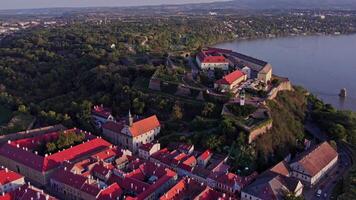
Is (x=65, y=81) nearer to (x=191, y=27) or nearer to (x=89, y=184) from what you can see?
(x=89, y=184)

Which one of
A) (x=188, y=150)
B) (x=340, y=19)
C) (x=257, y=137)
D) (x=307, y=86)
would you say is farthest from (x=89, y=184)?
(x=340, y=19)

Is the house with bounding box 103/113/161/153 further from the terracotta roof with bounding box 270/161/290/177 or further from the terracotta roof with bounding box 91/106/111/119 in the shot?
Answer: the terracotta roof with bounding box 270/161/290/177

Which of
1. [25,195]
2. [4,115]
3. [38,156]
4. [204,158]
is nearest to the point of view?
[25,195]

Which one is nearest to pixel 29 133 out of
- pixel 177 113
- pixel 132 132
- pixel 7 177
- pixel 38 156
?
pixel 38 156

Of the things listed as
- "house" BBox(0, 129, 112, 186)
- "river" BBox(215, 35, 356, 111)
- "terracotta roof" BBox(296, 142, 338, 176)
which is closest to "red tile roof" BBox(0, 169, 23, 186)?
"house" BBox(0, 129, 112, 186)

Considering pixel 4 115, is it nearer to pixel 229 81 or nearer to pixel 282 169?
pixel 229 81

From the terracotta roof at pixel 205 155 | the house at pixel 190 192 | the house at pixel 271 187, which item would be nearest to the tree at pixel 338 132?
the house at pixel 271 187

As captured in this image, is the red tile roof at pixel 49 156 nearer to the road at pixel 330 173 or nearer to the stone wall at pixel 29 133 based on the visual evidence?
the stone wall at pixel 29 133

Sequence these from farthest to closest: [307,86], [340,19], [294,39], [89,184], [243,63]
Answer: [340,19] → [294,39] → [307,86] → [243,63] → [89,184]
